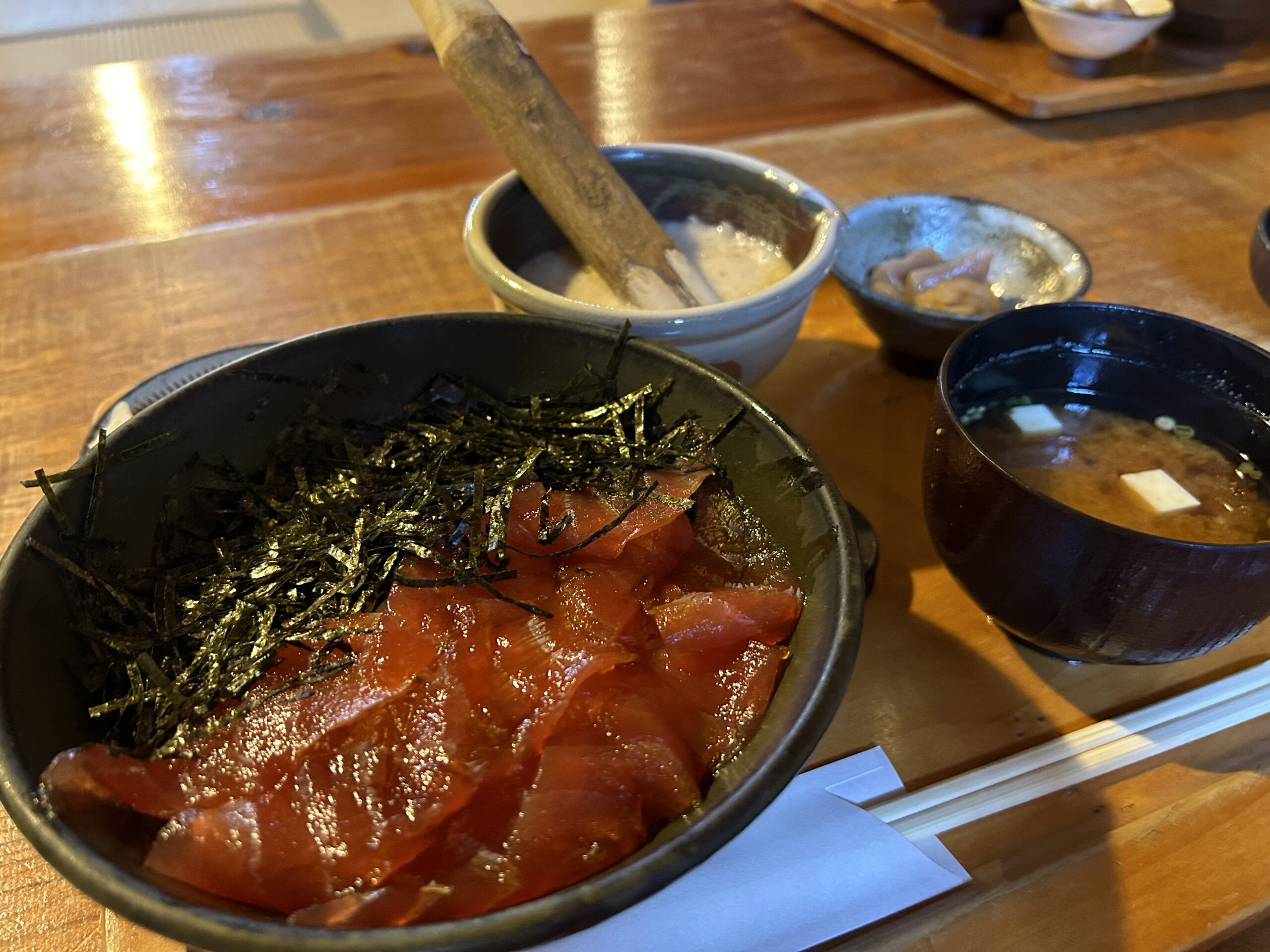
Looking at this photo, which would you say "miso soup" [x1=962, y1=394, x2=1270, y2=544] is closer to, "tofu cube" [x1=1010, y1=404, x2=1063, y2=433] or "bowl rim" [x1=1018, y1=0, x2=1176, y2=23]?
"tofu cube" [x1=1010, y1=404, x2=1063, y2=433]

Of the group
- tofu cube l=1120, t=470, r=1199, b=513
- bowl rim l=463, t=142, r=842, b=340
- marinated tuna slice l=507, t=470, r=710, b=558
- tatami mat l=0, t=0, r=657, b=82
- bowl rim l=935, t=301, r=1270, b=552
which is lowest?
tofu cube l=1120, t=470, r=1199, b=513

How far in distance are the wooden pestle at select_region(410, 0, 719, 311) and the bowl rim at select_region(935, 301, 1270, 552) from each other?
0.39m

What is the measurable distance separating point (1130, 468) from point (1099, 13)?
177 cm

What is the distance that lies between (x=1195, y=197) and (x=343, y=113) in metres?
2.17

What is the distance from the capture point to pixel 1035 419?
109 centimetres

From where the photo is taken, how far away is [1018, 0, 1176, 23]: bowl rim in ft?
7.14

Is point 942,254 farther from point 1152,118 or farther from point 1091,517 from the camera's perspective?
point 1152,118

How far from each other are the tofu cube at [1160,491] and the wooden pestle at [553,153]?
603 millimetres

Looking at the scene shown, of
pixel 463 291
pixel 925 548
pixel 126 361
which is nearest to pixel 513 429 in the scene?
pixel 925 548

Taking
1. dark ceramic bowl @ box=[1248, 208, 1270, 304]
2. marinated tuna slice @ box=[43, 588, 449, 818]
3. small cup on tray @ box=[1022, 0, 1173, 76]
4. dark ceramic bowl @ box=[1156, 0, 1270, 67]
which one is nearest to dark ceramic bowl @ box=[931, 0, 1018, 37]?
small cup on tray @ box=[1022, 0, 1173, 76]

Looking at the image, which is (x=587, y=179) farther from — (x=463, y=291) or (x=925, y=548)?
(x=925, y=548)

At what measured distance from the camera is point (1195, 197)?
6.45ft

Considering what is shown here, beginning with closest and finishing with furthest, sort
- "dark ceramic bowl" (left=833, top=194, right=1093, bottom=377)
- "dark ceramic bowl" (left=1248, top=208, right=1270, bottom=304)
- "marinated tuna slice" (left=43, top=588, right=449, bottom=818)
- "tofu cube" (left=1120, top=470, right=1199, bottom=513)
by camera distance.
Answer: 1. "marinated tuna slice" (left=43, top=588, right=449, bottom=818)
2. "tofu cube" (left=1120, top=470, right=1199, bottom=513)
3. "dark ceramic bowl" (left=833, top=194, right=1093, bottom=377)
4. "dark ceramic bowl" (left=1248, top=208, right=1270, bottom=304)

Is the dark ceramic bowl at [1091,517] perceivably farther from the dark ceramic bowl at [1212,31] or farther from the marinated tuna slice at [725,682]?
the dark ceramic bowl at [1212,31]
